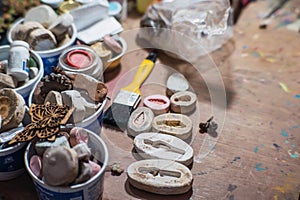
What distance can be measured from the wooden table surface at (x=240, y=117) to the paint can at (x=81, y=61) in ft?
0.22

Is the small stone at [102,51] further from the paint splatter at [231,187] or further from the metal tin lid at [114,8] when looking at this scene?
the paint splatter at [231,187]

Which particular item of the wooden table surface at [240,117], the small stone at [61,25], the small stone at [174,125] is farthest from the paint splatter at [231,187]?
the small stone at [61,25]

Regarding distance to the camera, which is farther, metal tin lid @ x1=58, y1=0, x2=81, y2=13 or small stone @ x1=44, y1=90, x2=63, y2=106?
metal tin lid @ x1=58, y1=0, x2=81, y2=13

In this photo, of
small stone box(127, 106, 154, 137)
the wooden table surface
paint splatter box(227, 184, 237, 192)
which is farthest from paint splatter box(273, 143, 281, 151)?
small stone box(127, 106, 154, 137)

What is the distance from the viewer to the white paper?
908mm

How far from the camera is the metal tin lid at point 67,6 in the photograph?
0.93 m

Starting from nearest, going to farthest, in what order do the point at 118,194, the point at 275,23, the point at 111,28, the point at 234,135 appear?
1. the point at 118,194
2. the point at 234,135
3. the point at 111,28
4. the point at 275,23

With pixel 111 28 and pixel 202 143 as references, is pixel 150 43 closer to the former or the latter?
pixel 111 28

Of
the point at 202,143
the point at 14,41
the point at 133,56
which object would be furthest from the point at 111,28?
the point at 202,143

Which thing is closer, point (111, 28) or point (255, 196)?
point (255, 196)

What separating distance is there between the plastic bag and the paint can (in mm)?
188

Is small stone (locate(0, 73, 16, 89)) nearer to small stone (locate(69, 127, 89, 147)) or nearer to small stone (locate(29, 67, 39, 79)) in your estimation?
small stone (locate(29, 67, 39, 79))

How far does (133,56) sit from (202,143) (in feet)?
0.90

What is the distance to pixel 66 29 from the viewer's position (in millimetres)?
868
